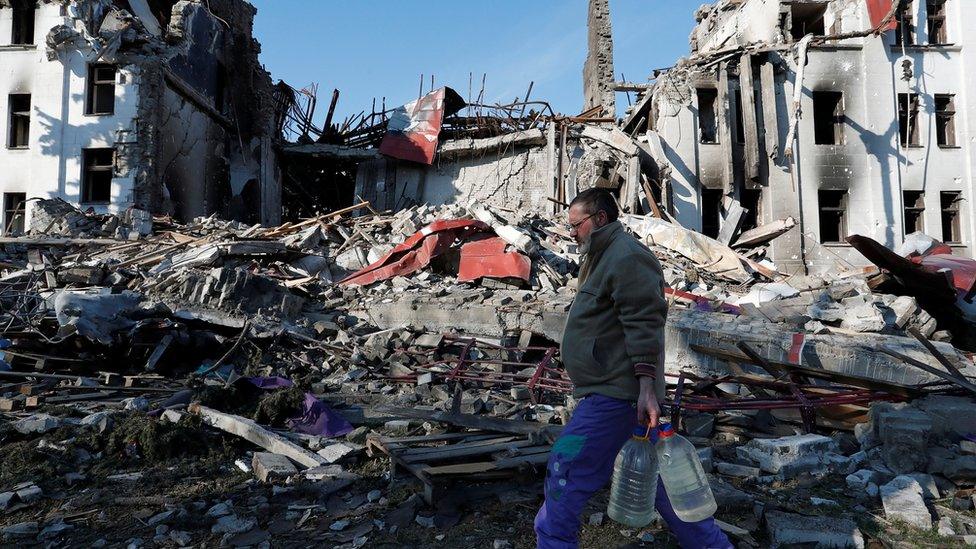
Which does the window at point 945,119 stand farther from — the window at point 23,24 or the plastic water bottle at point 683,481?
the window at point 23,24

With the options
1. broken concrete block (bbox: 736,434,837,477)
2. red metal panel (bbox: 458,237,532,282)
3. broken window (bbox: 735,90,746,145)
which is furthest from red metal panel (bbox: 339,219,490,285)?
broken window (bbox: 735,90,746,145)

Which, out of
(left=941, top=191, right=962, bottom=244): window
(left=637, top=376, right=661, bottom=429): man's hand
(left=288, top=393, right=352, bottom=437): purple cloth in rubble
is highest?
(left=941, top=191, right=962, bottom=244): window

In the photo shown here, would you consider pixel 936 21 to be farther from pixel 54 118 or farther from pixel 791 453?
pixel 54 118

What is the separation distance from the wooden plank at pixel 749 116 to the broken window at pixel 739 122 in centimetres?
37

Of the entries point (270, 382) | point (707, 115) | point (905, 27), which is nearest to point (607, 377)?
point (270, 382)

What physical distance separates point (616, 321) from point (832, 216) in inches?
649

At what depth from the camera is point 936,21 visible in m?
16.3

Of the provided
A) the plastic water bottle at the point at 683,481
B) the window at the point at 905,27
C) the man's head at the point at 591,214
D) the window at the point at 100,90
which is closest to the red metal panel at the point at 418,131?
the window at the point at 100,90

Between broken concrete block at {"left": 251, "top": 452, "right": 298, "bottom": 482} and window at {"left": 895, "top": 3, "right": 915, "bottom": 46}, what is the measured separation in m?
19.6

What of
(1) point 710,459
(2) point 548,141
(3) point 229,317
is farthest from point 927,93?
(3) point 229,317

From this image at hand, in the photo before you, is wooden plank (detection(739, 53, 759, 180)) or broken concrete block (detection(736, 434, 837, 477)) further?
wooden plank (detection(739, 53, 759, 180))

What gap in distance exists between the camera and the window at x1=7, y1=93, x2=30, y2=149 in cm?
1638

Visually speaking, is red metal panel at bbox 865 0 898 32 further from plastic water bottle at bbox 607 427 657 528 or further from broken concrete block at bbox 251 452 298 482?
broken concrete block at bbox 251 452 298 482

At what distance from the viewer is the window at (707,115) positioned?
1576cm
